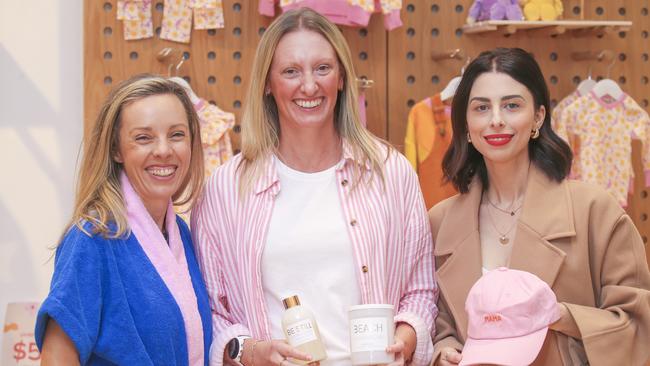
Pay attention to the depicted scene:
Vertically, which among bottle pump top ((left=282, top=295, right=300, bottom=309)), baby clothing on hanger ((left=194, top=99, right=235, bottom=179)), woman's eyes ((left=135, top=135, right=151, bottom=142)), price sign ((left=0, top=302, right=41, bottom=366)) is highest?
woman's eyes ((left=135, top=135, right=151, bottom=142))

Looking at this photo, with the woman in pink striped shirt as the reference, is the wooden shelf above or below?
above

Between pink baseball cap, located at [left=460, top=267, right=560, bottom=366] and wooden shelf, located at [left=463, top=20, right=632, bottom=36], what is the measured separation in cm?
238

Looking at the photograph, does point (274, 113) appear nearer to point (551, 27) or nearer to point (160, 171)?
point (160, 171)

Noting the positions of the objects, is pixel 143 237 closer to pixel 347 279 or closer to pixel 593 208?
pixel 347 279

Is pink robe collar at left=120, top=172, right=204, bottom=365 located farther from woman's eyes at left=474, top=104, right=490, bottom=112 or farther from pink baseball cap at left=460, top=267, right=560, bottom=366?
woman's eyes at left=474, top=104, right=490, bottom=112

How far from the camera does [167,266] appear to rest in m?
2.26

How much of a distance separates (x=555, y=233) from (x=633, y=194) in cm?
267

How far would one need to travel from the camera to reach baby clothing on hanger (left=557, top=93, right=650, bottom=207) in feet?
15.0

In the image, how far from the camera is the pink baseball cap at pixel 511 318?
2180 millimetres

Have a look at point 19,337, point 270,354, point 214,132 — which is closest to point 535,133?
point 270,354

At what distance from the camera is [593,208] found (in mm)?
2398

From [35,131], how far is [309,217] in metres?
2.26

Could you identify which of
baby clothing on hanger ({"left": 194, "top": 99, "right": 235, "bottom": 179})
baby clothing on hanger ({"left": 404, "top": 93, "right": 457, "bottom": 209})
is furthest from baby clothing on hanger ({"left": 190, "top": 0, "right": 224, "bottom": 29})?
baby clothing on hanger ({"left": 404, "top": 93, "right": 457, "bottom": 209})

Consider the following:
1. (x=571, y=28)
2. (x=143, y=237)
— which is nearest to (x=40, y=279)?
(x=143, y=237)
